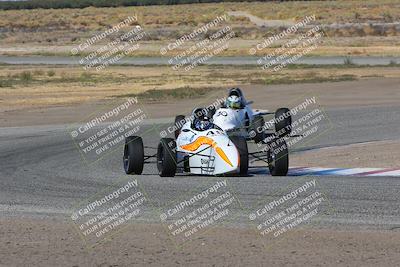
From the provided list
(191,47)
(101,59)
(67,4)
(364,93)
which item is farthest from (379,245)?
(67,4)

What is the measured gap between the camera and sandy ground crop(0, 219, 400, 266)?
1104 cm

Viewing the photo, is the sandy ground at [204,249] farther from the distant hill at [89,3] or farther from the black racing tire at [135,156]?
the distant hill at [89,3]

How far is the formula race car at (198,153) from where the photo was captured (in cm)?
1789

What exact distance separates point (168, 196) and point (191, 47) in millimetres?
57938

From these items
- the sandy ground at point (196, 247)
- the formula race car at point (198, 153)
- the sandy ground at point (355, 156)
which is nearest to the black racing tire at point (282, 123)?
the sandy ground at point (355, 156)

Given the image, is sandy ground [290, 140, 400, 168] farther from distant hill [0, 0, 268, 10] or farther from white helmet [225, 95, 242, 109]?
distant hill [0, 0, 268, 10]

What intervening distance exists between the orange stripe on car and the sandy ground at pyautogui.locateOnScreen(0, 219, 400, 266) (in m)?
4.89

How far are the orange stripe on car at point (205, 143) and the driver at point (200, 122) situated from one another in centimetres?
48

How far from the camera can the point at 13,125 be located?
31484mm

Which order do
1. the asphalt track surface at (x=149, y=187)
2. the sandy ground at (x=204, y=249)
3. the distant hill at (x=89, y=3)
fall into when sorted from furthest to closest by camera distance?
the distant hill at (x=89, y=3), the asphalt track surface at (x=149, y=187), the sandy ground at (x=204, y=249)

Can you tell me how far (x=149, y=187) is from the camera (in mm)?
16688

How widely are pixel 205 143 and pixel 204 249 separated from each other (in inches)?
260

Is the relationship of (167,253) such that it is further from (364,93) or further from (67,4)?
(67,4)

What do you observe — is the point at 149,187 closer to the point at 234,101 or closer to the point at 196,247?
the point at 196,247
